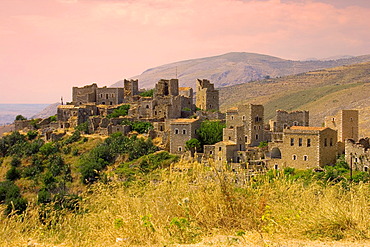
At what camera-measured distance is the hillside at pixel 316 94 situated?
211 ft

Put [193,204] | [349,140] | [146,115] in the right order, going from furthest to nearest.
A: 1. [146,115]
2. [349,140]
3. [193,204]

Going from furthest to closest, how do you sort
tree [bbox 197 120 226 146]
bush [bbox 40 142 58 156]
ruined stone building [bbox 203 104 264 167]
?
bush [bbox 40 142 58 156] < tree [bbox 197 120 226 146] < ruined stone building [bbox 203 104 264 167]

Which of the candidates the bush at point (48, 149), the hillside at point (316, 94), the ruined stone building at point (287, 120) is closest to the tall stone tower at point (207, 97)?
the ruined stone building at point (287, 120)

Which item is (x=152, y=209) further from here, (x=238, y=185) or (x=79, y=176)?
(x=79, y=176)

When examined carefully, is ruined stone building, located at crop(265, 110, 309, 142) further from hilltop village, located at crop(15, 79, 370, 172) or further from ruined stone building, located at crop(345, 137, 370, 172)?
ruined stone building, located at crop(345, 137, 370, 172)

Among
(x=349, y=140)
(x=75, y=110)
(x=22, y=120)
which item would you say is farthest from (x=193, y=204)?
(x=22, y=120)

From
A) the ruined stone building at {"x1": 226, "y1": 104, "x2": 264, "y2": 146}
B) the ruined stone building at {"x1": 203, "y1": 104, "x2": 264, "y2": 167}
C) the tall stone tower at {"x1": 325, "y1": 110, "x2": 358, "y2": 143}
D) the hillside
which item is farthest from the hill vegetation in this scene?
the hillside

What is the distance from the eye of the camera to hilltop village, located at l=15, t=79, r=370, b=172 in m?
24.3

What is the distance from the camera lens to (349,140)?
25031 mm

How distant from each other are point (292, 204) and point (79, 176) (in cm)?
2748

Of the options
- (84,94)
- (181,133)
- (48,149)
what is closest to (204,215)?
(181,133)

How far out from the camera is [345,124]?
26.5 m

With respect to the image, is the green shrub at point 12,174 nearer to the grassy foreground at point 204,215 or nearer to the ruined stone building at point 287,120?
A: the ruined stone building at point 287,120

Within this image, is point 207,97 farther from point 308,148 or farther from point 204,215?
point 204,215
